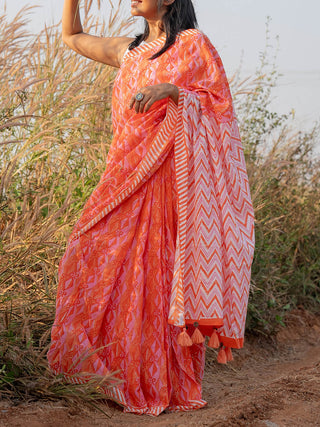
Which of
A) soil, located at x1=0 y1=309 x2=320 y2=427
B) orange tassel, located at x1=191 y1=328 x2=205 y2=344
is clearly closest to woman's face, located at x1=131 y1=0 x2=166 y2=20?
orange tassel, located at x1=191 y1=328 x2=205 y2=344

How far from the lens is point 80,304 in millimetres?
2787

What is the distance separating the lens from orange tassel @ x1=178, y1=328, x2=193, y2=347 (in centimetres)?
265

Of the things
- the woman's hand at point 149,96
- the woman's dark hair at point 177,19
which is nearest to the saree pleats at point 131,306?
the woman's hand at point 149,96

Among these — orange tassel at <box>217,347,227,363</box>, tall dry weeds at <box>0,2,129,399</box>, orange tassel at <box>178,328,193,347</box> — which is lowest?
orange tassel at <box>217,347,227,363</box>

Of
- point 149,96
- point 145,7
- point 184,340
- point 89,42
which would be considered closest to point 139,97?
point 149,96

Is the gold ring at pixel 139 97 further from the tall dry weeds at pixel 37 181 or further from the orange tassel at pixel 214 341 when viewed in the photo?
the orange tassel at pixel 214 341

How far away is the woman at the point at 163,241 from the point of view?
107 inches

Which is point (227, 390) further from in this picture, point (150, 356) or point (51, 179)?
point (51, 179)

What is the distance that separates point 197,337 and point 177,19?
55.3 inches

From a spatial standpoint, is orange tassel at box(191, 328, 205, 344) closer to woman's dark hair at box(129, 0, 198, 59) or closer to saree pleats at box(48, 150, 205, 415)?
saree pleats at box(48, 150, 205, 415)

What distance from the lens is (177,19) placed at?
3.00 m

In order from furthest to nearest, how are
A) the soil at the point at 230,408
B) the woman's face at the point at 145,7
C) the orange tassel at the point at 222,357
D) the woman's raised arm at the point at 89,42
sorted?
the woman's raised arm at the point at 89,42
the woman's face at the point at 145,7
the orange tassel at the point at 222,357
the soil at the point at 230,408

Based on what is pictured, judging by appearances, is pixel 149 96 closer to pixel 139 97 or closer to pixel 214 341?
pixel 139 97

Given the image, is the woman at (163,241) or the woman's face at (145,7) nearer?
the woman at (163,241)
